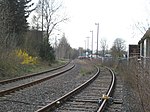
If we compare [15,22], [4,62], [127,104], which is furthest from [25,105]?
[15,22]

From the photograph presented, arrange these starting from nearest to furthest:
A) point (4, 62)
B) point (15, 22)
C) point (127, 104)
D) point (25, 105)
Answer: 1. point (25, 105)
2. point (127, 104)
3. point (4, 62)
4. point (15, 22)

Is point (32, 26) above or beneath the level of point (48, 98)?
above

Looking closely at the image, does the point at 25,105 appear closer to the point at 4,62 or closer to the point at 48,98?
the point at 48,98

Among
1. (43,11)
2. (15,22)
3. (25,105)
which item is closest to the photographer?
(25,105)

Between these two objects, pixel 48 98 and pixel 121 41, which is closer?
pixel 48 98

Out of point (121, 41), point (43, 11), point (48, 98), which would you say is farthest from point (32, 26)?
point (121, 41)

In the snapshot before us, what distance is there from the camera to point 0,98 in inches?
494

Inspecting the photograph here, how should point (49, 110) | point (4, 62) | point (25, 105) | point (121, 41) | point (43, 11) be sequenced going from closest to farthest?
point (49, 110), point (25, 105), point (4, 62), point (43, 11), point (121, 41)

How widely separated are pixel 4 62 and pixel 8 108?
606 inches

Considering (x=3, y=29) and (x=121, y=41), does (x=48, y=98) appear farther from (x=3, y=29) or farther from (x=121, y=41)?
(x=121, y=41)

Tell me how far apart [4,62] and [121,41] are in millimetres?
97343

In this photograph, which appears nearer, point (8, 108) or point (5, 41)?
point (8, 108)

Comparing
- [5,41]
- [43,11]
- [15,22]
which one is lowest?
[5,41]

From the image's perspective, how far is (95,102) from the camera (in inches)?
480
